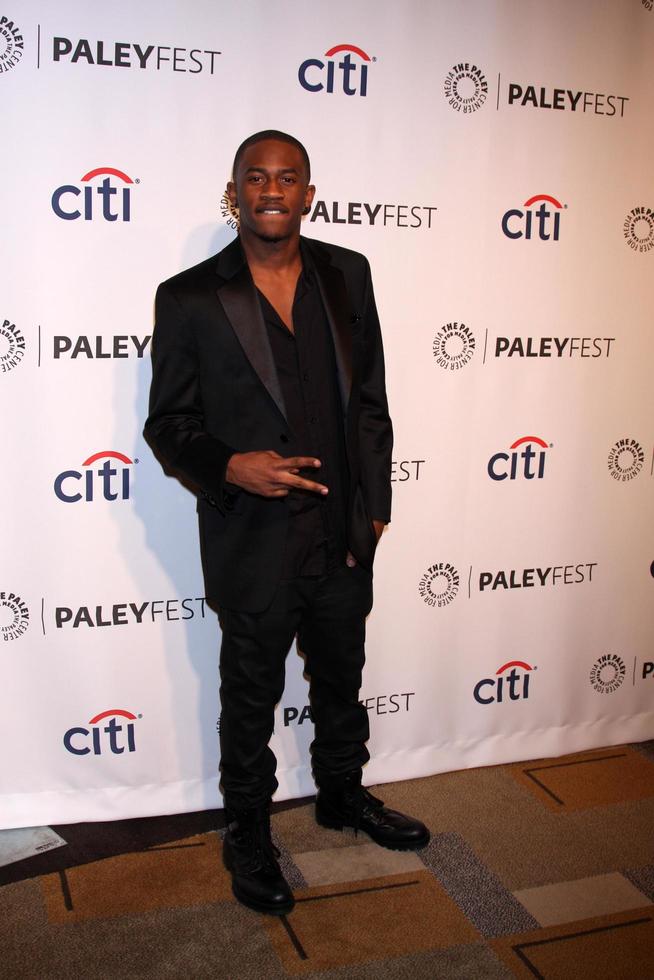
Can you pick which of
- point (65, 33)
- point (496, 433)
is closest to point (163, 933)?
point (496, 433)

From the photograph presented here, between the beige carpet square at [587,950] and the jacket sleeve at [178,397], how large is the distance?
48.7 inches

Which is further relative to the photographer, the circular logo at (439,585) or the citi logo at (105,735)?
the circular logo at (439,585)

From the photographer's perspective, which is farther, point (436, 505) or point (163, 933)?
point (436, 505)

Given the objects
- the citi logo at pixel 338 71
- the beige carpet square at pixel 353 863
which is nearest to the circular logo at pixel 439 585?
the beige carpet square at pixel 353 863

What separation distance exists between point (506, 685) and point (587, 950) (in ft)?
3.51

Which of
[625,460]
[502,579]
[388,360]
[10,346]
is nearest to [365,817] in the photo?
→ [502,579]

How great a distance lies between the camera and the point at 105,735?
9.08ft

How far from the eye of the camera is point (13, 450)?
256 cm

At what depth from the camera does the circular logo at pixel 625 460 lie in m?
3.15

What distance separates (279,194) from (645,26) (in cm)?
149

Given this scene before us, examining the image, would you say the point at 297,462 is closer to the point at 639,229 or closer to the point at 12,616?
the point at 12,616

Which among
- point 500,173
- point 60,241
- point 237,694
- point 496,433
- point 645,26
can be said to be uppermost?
point 645,26

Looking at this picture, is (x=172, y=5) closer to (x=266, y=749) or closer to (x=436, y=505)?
(x=436, y=505)

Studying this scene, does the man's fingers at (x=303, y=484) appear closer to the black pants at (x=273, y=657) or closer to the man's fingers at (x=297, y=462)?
the man's fingers at (x=297, y=462)
